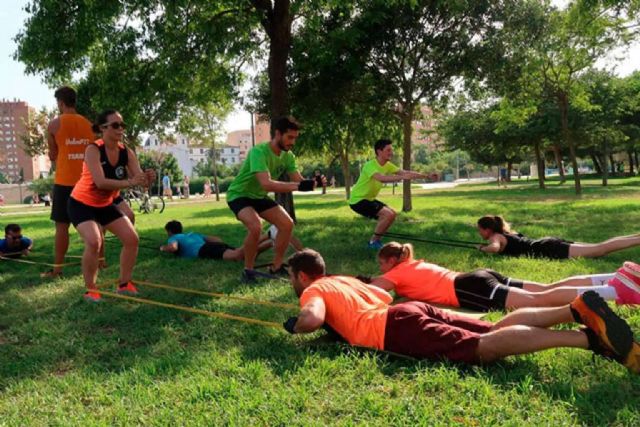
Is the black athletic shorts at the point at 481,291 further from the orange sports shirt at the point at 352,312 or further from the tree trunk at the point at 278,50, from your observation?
the tree trunk at the point at 278,50

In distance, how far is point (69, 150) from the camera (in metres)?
6.72

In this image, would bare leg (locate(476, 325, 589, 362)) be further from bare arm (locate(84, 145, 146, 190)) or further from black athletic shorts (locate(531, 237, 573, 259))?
black athletic shorts (locate(531, 237, 573, 259))

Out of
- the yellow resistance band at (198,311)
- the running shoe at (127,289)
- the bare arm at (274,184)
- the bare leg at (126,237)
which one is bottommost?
the yellow resistance band at (198,311)

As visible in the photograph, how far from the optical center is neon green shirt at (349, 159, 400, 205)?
8.56 metres

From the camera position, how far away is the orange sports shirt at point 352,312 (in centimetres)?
352

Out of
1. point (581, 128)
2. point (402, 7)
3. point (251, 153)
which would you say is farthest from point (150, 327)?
point (581, 128)

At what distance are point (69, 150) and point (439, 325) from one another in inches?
217

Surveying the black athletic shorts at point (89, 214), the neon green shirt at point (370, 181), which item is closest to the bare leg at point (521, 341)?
the black athletic shorts at point (89, 214)

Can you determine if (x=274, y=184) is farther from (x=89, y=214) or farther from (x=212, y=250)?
(x=212, y=250)

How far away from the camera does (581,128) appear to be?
93.5ft

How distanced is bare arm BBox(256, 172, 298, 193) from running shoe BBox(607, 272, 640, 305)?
3138mm

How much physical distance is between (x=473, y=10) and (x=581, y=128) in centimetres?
1733

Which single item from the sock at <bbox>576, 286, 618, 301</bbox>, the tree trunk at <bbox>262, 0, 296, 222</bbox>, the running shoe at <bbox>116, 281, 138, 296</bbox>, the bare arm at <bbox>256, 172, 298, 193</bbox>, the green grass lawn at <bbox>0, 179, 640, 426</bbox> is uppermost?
the tree trunk at <bbox>262, 0, 296, 222</bbox>

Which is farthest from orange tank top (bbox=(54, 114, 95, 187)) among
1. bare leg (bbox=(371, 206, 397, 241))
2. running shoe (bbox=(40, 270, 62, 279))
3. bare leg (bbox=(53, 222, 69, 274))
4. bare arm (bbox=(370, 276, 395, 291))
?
bare leg (bbox=(371, 206, 397, 241))
